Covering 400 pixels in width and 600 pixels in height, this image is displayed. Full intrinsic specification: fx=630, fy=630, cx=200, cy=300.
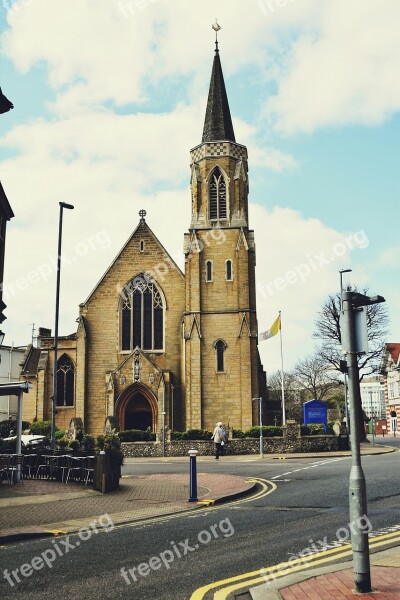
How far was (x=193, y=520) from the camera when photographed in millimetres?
11211

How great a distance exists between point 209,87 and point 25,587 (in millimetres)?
43622

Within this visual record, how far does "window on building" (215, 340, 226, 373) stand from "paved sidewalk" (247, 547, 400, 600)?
31643mm

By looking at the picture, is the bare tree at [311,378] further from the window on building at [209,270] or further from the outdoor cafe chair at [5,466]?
the outdoor cafe chair at [5,466]

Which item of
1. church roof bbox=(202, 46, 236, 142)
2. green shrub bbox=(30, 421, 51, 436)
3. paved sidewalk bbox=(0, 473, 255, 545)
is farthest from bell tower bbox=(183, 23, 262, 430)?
paved sidewalk bbox=(0, 473, 255, 545)

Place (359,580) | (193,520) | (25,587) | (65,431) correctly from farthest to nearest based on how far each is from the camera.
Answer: (65,431) < (193,520) < (25,587) < (359,580)

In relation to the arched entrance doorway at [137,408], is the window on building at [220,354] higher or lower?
higher

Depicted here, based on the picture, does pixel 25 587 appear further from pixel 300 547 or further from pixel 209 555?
pixel 300 547

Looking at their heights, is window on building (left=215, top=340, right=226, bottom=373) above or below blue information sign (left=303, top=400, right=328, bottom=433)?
above

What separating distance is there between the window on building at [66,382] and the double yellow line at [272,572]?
35.0 m

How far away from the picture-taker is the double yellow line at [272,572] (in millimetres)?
6562

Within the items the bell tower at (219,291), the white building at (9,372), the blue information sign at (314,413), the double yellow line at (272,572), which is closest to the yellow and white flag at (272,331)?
the bell tower at (219,291)

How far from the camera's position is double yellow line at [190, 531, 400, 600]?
6.56 m

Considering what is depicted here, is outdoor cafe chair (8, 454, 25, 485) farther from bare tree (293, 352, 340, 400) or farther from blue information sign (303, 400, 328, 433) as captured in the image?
bare tree (293, 352, 340, 400)

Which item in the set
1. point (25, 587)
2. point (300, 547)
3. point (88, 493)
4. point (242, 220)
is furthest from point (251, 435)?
point (25, 587)
